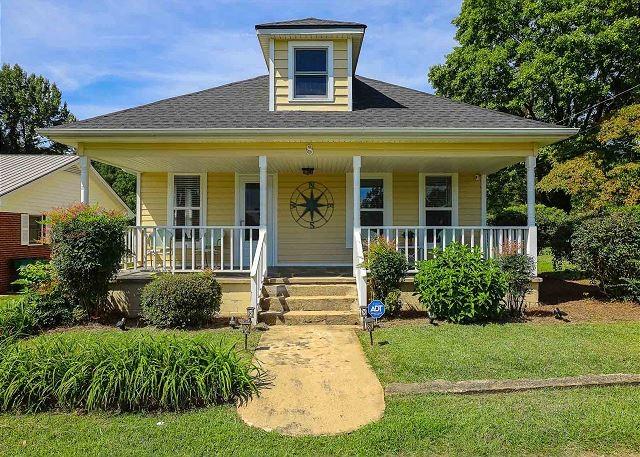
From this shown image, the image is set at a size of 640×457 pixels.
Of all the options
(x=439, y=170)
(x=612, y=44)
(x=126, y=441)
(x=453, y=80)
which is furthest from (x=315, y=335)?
(x=453, y=80)

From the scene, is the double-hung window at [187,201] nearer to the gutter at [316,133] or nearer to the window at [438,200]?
the gutter at [316,133]

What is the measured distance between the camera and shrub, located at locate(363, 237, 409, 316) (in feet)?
24.9

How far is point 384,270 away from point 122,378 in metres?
4.65

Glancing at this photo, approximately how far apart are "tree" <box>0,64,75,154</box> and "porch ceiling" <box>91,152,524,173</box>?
31.4 meters

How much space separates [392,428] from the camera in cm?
373

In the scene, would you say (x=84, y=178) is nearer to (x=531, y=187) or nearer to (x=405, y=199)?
(x=405, y=199)

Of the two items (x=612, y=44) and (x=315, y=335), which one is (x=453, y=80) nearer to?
(x=612, y=44)

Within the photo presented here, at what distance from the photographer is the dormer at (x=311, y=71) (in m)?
9.73

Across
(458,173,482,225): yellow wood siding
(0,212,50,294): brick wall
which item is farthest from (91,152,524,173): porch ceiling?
(0,212,50,294): brick wall

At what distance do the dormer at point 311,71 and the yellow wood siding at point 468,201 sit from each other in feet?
12.0

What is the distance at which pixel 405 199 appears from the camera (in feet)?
36.0

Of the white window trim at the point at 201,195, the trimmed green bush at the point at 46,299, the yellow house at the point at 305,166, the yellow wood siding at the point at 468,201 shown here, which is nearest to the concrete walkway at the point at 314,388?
the yellow house at the point at 305,166

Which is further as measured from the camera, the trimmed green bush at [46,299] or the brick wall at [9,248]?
the brick wall at [9,248]

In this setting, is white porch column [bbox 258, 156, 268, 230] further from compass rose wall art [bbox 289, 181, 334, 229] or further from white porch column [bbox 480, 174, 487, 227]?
white porch column [bbox 480, 174, 487, 227]
